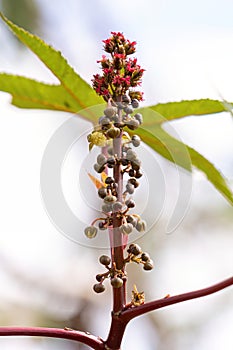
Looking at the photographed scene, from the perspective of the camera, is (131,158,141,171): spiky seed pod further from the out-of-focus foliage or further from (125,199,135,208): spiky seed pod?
the out-of-focus foliage

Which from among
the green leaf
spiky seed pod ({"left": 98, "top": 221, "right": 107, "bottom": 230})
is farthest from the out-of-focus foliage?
spiky seed pod ({"left": 98, "top": 221, "right": 107, "bottom": 230})

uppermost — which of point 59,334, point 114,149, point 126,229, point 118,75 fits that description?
point 118,75

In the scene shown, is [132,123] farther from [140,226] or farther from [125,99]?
[140,226]

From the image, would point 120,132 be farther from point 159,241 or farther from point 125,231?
point 159,241

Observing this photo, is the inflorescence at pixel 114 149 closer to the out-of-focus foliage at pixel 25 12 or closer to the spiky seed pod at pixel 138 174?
the spiky seed pod at pixel 138 174

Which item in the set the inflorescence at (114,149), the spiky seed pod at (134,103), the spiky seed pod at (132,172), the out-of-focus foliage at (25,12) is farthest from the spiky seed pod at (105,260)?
the out-of-focus foliage at (25,12)

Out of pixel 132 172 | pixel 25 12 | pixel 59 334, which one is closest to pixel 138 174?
pixel 132 172
